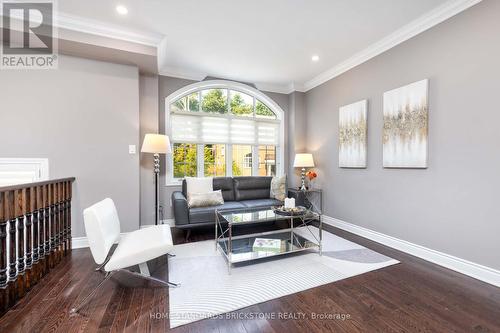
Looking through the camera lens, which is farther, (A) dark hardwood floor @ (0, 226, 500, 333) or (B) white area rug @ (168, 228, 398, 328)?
(B) white area rug @ (168, 228, 398, 328)

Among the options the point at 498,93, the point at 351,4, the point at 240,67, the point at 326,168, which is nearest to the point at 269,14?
the point at 351,4

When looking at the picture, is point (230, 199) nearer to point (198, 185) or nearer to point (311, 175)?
point (198, 185)

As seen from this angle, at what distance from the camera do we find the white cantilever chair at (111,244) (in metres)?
1.81

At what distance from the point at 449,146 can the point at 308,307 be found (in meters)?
2.27

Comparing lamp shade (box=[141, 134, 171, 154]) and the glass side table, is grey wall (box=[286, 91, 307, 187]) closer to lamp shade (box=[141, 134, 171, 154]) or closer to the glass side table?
the glass side table

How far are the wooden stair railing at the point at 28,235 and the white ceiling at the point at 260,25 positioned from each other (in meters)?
2.04

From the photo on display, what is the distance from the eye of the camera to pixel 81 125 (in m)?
3.06

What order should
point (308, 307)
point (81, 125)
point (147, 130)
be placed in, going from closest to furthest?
point (308, 307) → point (81, 125) → point (147, 130)

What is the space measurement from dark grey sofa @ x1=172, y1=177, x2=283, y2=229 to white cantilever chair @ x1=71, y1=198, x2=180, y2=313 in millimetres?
981

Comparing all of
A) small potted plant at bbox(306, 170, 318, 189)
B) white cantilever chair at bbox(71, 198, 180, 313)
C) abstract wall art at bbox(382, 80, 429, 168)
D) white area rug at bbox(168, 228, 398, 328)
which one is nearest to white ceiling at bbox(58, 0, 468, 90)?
abstract wall art at bbox(382, 80, 429, 168)

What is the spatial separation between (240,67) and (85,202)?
3.23 m

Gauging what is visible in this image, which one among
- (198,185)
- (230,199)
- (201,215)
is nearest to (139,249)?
(201,215)

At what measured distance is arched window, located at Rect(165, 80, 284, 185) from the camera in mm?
4250

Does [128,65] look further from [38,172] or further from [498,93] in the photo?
[498,93]
